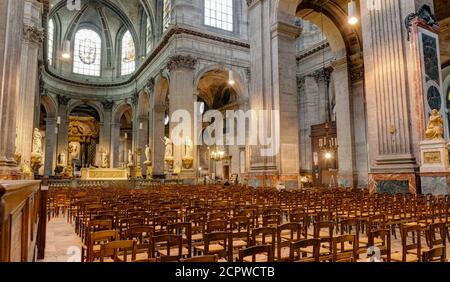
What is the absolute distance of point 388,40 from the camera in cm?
1191

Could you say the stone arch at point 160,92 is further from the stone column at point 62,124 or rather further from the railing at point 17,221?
the railing at point 17,221

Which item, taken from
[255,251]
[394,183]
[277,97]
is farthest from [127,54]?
[255,251]

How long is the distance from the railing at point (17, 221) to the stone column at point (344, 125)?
18.1m

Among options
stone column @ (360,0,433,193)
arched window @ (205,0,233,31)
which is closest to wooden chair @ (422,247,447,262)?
stone column @ (360,0,433,193)

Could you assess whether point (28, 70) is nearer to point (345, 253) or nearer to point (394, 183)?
point (394, 183)

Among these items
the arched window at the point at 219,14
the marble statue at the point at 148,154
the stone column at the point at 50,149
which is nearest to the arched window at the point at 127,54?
the stone column at the point at 50,149

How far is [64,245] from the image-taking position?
6539 millimetres

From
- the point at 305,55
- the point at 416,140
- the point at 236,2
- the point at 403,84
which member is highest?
the point at 236,2

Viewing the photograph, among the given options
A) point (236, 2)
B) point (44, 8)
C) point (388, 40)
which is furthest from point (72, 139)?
point (388, 40)

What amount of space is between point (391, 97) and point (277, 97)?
604cm

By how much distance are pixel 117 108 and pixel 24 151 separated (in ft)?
72.9

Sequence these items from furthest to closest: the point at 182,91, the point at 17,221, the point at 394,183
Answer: the point at 182,91 < the point at 394,183 < the point at 17,221

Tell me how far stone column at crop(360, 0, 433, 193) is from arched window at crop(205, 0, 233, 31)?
60.0ft

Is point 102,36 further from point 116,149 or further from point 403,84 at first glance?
point 403,84
